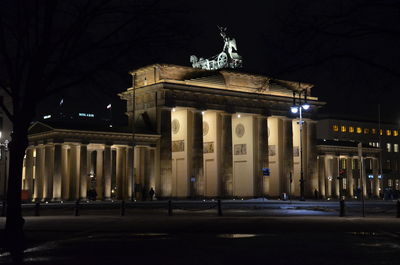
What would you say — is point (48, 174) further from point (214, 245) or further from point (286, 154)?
point (214, 245)

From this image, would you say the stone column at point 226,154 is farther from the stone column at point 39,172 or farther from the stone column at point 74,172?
the stone column at point 39,172

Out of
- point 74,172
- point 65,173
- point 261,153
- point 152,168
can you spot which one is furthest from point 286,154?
point 65,173

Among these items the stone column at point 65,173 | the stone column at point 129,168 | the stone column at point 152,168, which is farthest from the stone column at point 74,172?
the stone column at point 152,168

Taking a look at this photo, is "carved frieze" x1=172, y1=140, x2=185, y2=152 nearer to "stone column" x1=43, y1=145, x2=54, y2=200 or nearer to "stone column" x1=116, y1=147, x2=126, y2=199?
"stone column" x1=116, y1=147, x2=126, y2=199

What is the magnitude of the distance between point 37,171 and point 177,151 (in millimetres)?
19590

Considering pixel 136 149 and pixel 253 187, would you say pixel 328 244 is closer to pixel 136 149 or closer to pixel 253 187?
pixel 136 149

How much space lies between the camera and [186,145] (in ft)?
273

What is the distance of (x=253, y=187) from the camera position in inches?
3460

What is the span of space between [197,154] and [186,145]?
2650 mm

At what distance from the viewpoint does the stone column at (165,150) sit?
77.9m

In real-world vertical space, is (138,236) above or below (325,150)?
below

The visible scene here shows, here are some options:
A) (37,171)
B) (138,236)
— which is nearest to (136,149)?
(37,171)

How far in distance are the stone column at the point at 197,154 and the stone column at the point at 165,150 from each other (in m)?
3.85

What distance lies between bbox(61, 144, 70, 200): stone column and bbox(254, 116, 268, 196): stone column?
92.4 ft
